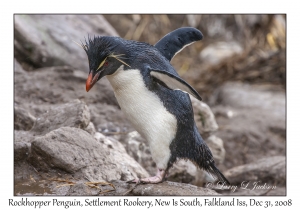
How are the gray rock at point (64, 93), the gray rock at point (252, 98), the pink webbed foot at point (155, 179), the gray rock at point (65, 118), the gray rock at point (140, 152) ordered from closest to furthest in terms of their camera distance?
the pink webbed foot at point (155, 179)
the gray rock at point (65, 118)
the gray rock at point (140, 152)
the gray rock at point (64, 93)
the gray rock at point (252, 98)

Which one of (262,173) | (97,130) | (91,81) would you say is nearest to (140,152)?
(97,130)

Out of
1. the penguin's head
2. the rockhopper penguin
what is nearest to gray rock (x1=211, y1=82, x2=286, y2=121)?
the rockhopper penguin

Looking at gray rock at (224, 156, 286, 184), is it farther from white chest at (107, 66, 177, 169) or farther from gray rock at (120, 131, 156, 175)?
white chest at (107, 66, 177, 169)

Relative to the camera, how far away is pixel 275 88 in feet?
23.8

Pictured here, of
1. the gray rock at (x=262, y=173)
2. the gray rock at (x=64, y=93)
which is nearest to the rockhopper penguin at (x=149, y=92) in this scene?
the gray rock at (x=64, y=93)

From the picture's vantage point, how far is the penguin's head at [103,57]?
2.94m

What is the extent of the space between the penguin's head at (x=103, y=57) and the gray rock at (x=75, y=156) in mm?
561

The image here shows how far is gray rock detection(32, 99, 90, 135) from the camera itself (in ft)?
12.1

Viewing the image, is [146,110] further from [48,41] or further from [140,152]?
[48,41]

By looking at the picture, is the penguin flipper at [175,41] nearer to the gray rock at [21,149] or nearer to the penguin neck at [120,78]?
the penguin neck at [120,78]

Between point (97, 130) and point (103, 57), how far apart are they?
159 cm

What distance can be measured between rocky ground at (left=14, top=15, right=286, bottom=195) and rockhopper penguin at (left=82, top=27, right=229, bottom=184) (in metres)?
0.24

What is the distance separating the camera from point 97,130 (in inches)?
175
